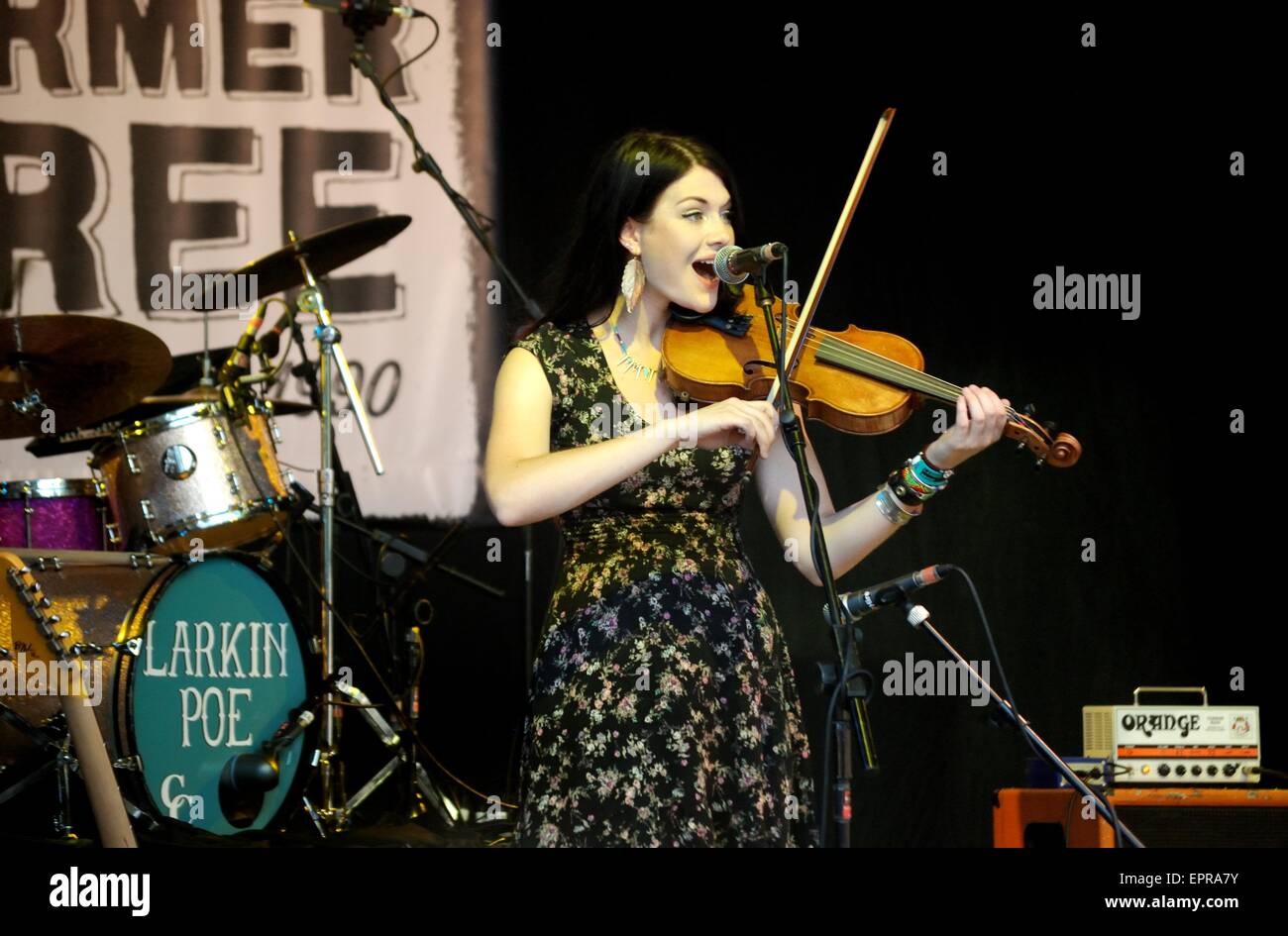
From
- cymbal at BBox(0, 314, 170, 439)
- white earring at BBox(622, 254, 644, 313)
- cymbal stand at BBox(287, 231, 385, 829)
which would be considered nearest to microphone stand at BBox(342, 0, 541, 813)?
cymbal stand at BBox(287, 231, 385, 829)

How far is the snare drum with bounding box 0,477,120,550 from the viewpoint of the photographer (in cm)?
358

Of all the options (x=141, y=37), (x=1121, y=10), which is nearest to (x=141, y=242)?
(x=141, y=37)

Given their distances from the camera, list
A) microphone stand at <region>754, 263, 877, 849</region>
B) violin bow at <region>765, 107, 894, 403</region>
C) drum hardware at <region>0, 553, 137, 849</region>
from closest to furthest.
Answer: microphone stand at <region>754, 263, 877, 849</region> < violin bow at <region>765, 107, 894, 403</region> < drum hardware at <region>0, 553, 137, 849</region>

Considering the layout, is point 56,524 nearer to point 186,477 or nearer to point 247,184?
point 186,477

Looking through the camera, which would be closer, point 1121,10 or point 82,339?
point 82,339

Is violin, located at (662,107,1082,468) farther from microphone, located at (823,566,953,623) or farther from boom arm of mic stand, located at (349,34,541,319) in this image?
boom arm of mic stand, located at (349,34,541,319)

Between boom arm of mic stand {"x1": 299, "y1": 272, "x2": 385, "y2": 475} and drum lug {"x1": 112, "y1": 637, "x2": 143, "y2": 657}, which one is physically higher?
boom arm of mic stand {"x1": 299, "y1": 272, "x2": 385, "y2": 475}

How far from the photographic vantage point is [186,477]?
147 inches

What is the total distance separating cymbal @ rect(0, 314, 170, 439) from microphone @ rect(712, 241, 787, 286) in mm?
1664

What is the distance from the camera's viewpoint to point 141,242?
4.14 meters

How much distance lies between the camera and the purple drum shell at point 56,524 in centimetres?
358

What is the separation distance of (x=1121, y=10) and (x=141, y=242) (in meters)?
2.93

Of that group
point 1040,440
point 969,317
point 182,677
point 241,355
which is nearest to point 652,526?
point 1040,440
